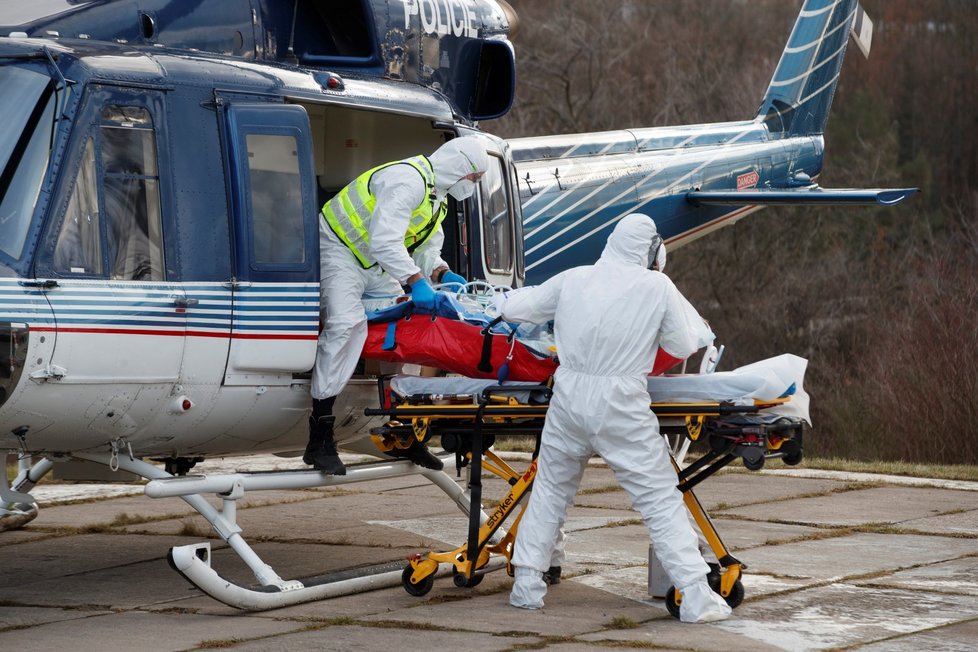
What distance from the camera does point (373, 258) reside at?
7.25 metres

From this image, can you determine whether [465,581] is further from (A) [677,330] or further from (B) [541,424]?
(A) [677,330]

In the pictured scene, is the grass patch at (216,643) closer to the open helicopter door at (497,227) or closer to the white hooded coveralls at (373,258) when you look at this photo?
the white hooded coveralls at (373,258)

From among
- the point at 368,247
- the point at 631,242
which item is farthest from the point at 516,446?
the point at 631,242

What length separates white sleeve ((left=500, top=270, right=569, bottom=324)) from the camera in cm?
671

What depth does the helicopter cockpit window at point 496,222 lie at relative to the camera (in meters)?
8.49

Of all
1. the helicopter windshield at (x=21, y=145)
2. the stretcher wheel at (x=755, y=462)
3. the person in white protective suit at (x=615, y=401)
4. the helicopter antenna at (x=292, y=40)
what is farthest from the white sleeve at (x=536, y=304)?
the helicopter windshield at (x=21, y=145)

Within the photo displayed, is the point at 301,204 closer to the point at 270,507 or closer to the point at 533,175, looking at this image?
the point at 270,507

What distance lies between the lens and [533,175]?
39.1 ft

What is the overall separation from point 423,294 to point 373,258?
1.37ft

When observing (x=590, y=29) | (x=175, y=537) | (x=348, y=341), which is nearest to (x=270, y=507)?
(x=175, y=537)

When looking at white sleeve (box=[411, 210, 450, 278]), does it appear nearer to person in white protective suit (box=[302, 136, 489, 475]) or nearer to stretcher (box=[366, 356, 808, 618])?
person in white protective suit (box=[302, 136, 489, 475])

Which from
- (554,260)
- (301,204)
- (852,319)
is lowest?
(852,319)

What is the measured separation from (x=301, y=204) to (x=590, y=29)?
1272 inches

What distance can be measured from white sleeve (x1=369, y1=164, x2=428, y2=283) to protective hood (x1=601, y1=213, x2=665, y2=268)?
3.20 feet
